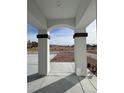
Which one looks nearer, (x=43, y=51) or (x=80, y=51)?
(x=80, y=51)

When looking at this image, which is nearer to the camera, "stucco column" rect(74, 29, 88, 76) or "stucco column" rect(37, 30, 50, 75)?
"stucco column" rect(74, 29, 88, 76)

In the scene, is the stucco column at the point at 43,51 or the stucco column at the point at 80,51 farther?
the stucco column at the point at 43,51

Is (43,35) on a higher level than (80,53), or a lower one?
higher

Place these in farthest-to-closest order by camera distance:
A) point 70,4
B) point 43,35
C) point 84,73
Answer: point 43,35 → point 84,73 → point 70,4

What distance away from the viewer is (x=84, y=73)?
28.8 ft
